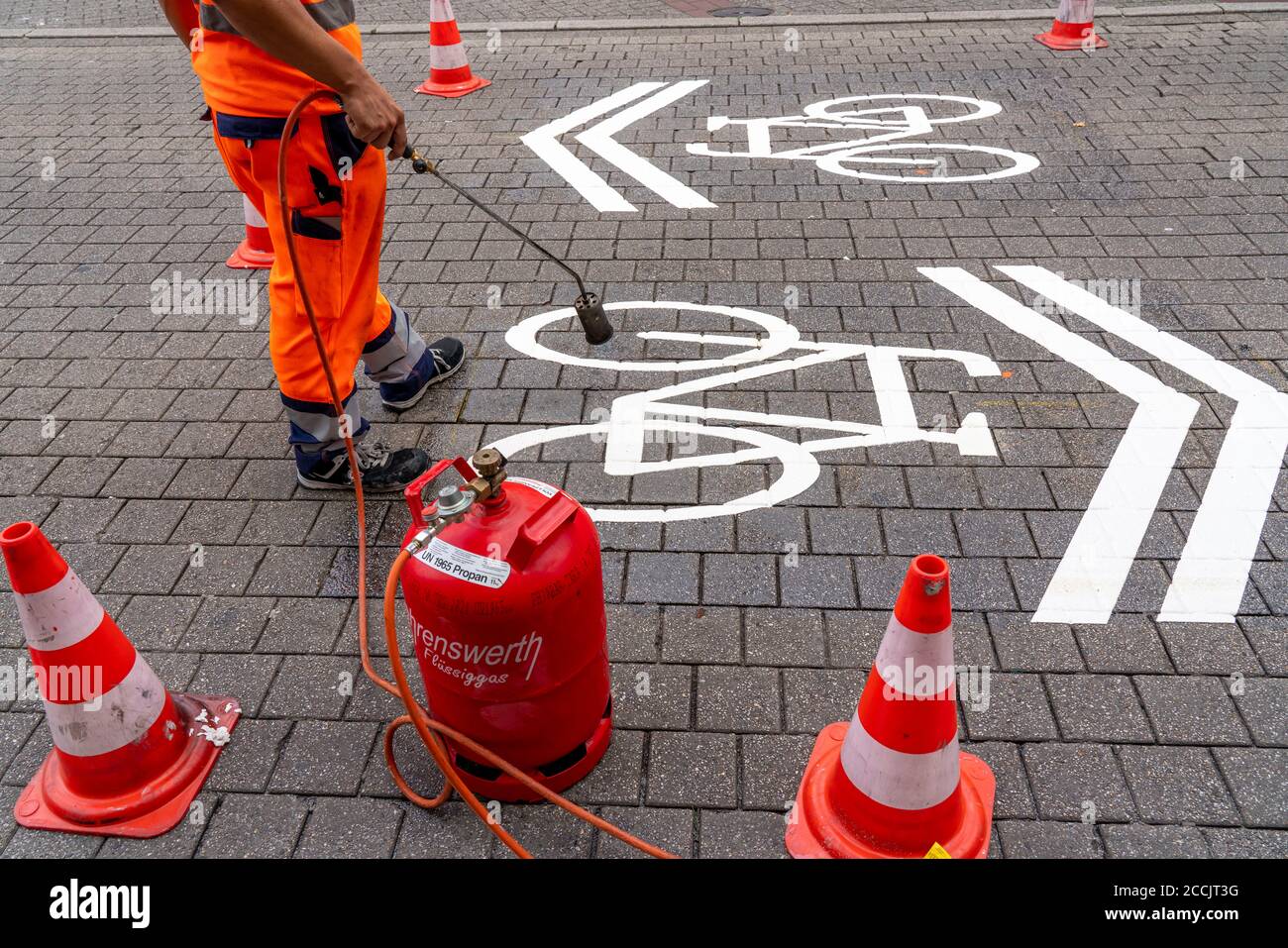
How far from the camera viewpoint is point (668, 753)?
2736mm

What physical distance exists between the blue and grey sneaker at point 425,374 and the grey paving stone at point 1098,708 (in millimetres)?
2823

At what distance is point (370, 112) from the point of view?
9.53ft

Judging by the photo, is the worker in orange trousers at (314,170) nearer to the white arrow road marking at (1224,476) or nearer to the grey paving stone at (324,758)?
the grey paving stone at (324,758)

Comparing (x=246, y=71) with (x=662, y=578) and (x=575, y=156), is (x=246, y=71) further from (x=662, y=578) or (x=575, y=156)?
(x=575, y=156)

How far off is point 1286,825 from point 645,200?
474cm

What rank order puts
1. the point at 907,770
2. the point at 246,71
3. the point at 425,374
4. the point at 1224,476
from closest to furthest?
1. the point at 907,770
2. the point at 246,71
3. the point at 1224,476
4. the point at 425,374

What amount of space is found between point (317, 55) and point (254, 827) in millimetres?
2240

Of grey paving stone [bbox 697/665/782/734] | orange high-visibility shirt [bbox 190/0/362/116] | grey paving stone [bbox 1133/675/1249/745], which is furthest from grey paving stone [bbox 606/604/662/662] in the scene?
orange high-visibility shirt [bbox 190/0/362/116]

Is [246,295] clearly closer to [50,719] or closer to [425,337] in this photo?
[425,337]

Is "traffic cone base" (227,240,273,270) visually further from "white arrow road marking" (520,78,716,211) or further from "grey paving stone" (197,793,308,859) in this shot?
"grey paving stone" (197,793,308,859)

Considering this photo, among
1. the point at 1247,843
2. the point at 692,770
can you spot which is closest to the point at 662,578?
the point at 692,770

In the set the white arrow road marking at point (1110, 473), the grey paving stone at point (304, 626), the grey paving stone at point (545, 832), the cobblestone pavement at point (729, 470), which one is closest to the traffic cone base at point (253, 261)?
the cobblestone pavement at point (729, 470)

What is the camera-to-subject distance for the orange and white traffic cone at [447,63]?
7.72 metres
